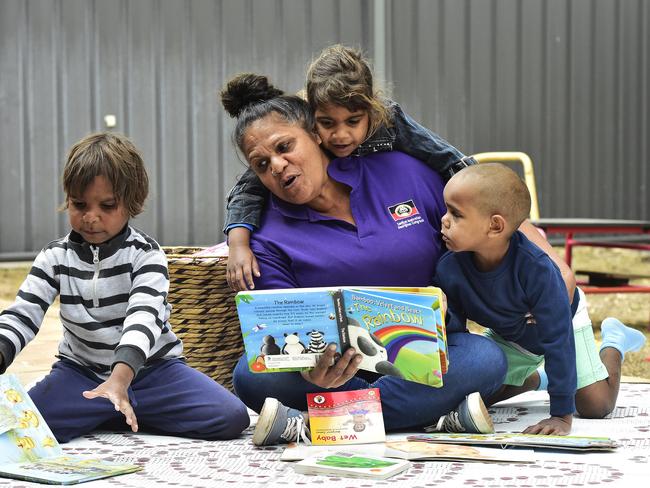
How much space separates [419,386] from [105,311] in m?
0.74

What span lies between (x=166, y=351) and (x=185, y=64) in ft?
16.6

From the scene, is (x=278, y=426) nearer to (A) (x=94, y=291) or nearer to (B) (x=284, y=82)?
(A) (x=94, y=291)

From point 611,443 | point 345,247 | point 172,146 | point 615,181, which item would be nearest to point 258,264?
point 345,247

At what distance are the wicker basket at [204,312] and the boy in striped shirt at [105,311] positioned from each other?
397 millimetres

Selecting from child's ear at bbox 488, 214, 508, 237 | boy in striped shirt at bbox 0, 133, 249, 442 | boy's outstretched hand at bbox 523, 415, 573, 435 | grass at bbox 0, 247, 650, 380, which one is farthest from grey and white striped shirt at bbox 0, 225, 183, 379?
grass at bbox 0, 247, 650, 380

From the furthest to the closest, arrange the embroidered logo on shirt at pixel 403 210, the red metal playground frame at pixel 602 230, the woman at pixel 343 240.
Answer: the red metal playground frame at pixel 602 230 < the embroidered logo on shirt at pixel 403 210 < the woman at pixel 343 240

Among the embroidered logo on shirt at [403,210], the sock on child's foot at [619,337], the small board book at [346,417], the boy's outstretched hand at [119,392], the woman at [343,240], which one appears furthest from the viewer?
the sock on child's foot at [619,337]

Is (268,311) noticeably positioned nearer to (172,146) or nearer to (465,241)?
(465,241)

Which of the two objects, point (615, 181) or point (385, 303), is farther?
point (615, 181)

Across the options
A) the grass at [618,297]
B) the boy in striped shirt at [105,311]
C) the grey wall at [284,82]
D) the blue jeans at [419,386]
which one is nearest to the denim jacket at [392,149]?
the boy in striped shirt at [105,311]

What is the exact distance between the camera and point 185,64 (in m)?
7.09

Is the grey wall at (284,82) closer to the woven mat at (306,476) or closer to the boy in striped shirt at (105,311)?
the boy in striped shirt at (105,311)

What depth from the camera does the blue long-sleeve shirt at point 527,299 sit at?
2.18m

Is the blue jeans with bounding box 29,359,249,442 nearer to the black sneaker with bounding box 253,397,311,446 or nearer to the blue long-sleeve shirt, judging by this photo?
the black sneaker with bounding box 253,397,311,446
